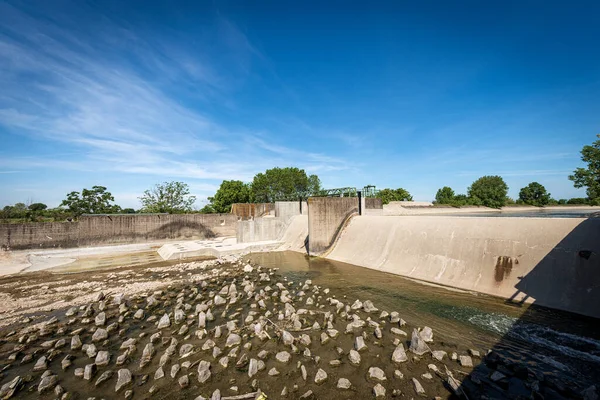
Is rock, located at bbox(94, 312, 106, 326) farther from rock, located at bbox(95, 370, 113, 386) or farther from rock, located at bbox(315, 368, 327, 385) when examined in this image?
rock, located at bbox(315, 368, 327, 385)

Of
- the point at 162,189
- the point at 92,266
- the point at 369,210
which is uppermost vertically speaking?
the point at 162,189

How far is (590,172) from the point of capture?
1126 inches

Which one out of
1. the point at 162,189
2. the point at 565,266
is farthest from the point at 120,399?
the point at 162,189

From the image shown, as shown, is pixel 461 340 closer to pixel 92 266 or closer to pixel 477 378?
pixel 477 378

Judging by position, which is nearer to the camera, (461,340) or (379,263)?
(461,340)

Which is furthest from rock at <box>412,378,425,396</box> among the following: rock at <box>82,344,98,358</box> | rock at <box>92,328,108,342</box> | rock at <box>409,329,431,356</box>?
rock at <box>92,328,108,342</box>

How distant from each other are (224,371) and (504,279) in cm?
1048

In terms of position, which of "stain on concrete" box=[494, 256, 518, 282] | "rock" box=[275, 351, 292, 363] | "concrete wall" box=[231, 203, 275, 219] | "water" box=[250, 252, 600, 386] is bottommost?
"water" box=[250, 252, 600, 386]

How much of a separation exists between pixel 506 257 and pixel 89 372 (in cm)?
1387

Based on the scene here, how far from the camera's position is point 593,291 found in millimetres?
7410

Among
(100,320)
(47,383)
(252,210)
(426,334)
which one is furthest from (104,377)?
(252,210)

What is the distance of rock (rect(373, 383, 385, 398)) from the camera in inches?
179

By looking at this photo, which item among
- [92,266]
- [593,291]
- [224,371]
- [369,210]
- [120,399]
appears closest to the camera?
[120,399]

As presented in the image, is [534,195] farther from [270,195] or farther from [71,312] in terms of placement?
[71,312]
